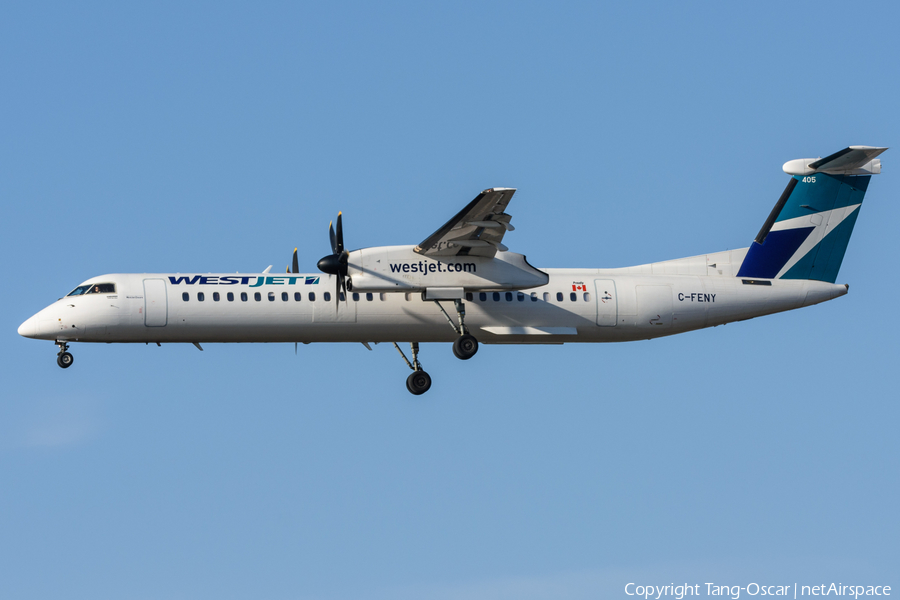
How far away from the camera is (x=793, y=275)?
91.0 feet

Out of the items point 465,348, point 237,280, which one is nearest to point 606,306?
point 465,348

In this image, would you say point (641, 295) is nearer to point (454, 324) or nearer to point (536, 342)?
point (536, 342)

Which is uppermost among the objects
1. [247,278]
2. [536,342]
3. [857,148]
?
[857,148]

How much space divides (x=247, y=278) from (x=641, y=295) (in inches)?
367

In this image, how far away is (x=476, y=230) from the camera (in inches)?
969

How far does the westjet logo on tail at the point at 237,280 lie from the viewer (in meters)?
25.2

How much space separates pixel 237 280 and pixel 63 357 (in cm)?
423

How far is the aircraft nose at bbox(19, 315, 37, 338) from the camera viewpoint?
24.9 meters

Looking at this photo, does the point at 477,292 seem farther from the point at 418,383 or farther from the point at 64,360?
the point at 64,360

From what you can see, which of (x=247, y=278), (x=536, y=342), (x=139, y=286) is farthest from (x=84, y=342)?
(x=536, y=342)

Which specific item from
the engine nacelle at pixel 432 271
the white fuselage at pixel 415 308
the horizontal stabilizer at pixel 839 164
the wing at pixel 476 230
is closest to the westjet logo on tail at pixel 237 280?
the white fuselage at pixel 415 308

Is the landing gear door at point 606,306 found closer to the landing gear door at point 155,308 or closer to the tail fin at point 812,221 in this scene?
the tail fin at point 812,221

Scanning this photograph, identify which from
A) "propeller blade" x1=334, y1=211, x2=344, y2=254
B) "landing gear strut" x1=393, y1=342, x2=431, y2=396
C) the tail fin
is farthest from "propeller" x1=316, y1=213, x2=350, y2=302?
→ the tail fin

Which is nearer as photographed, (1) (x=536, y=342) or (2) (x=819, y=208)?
(1) (x=536, y=342)
